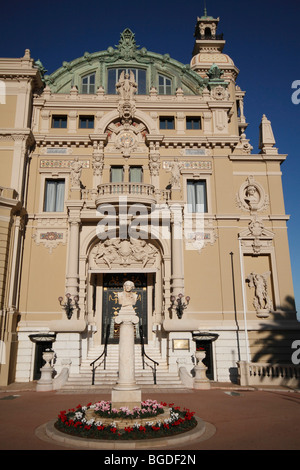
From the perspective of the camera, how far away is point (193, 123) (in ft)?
82.8

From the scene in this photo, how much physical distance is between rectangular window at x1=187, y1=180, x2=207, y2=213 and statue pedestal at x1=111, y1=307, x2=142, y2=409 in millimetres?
13647

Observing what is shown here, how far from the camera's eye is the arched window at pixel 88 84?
87.0 ft

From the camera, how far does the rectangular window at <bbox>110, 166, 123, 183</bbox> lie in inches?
943

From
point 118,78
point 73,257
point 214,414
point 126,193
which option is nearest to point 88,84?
point 118,78

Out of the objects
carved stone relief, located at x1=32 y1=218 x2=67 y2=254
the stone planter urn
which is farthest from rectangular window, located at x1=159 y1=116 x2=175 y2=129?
the stone planter urn

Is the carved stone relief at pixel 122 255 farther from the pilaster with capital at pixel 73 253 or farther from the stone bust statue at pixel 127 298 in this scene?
the stone bust statue at pixel 127 298

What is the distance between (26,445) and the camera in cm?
784

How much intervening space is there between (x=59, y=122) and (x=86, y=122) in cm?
184

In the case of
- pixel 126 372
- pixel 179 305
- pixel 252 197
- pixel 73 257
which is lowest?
pixel 126 372

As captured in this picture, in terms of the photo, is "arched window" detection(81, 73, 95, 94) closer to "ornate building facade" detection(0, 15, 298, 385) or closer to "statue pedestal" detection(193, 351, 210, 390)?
"ornate building facade" detection(0, 15, 298, 385)

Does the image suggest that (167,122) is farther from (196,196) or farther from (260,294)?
(260,294)

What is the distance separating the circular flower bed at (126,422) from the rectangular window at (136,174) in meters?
16.2

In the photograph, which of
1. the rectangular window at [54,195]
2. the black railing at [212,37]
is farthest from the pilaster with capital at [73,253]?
the black railing at [212,37]
